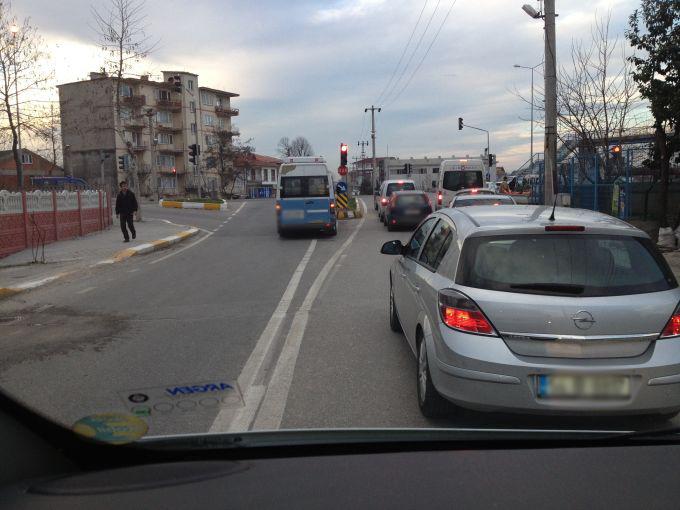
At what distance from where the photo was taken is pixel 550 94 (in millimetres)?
16250

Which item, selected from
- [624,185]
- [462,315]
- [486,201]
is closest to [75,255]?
[486,201]

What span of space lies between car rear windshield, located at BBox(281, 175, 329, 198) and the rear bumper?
53.8ft

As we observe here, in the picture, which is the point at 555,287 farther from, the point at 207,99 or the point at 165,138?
the point at 207,99

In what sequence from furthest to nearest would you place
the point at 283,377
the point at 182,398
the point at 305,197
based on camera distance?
the point at 305,197, the point at 283,377, the point at 182,398

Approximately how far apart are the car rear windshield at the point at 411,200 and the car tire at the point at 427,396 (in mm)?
17068

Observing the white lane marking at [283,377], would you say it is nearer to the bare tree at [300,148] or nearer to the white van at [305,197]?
the white van at [305,197]

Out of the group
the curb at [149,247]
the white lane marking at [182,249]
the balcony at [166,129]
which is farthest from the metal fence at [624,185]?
the balcony at [166,129]

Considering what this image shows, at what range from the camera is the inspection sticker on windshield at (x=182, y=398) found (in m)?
4.62

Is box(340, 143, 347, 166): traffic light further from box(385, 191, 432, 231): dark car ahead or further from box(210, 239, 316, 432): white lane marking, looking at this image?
box(210, 239, 316, 432): white lane marking

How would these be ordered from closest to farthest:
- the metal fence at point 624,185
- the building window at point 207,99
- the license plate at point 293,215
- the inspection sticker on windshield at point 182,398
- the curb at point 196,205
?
the inspection sticker on windshield at point 182,398 < the metal fence at point 624,185 < the license plate at point 293,215 < the curb at point 196,205 < the building window at point 207,99

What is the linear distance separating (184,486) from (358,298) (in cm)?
723

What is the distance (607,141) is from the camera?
19.7 metres

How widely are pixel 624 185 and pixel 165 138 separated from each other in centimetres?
6560

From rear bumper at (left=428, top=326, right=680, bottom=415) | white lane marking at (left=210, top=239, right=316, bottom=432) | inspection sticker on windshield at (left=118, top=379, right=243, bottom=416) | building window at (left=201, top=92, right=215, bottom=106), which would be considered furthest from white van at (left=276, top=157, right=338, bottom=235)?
building window at (left=201, top=92, right=215, bottom=106)
